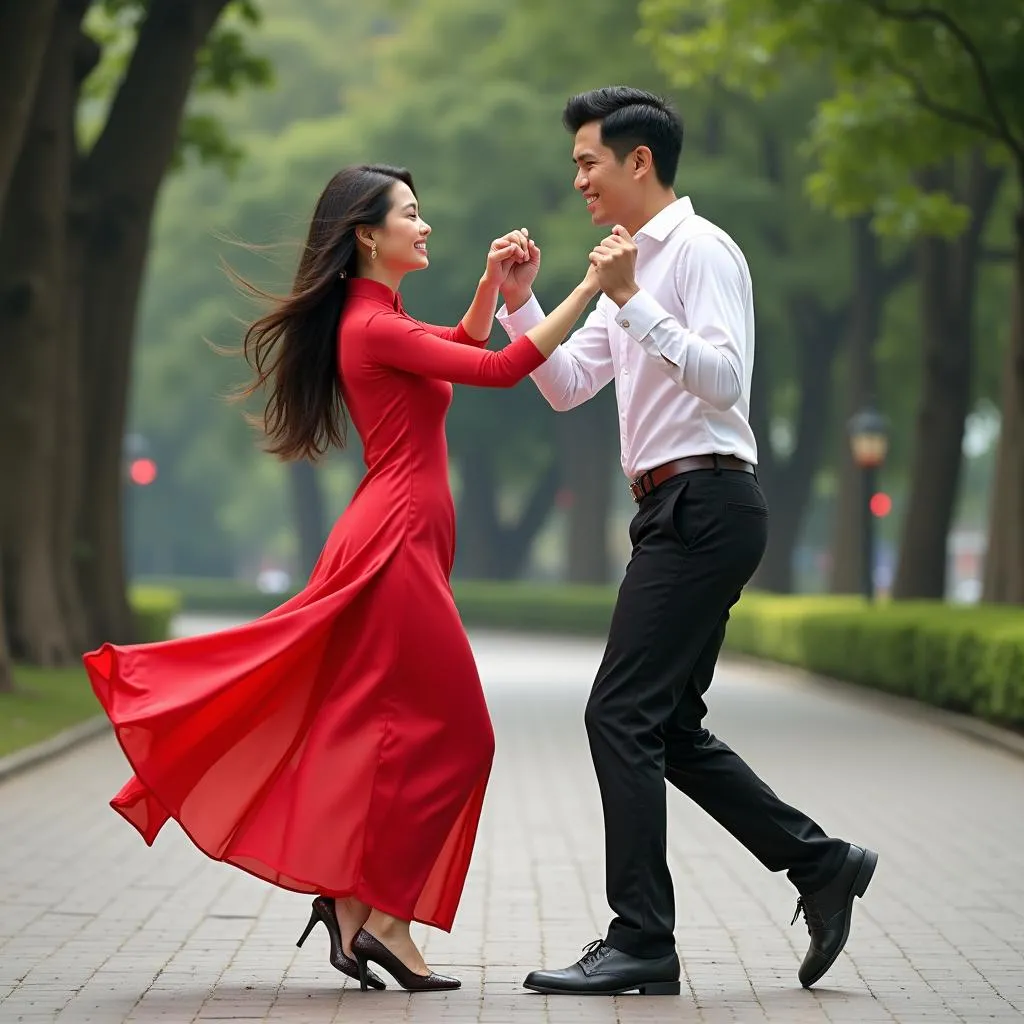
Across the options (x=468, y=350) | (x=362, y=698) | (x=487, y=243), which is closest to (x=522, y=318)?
(x=468, y=350)

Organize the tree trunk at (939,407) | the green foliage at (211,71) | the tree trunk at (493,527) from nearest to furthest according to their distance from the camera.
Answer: the green foliage at (211,71) → the tree trunk at (939,407) → the tree trunk at (493,527)

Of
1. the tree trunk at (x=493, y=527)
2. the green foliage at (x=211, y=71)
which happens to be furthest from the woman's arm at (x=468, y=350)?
the tree trunk at (x=493, y=527)

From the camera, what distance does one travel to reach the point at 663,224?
587cm

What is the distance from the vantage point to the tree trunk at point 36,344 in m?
18.4

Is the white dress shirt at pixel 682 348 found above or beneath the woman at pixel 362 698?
above

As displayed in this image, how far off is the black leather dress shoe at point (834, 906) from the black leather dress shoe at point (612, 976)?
413mm

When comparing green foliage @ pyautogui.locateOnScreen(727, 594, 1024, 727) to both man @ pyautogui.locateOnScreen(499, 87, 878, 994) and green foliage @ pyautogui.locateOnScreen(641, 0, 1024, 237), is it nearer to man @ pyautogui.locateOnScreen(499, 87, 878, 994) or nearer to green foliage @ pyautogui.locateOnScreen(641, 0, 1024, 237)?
green foliage @ pyautogui.locateOnScreen(641, 0, 1024, 237)

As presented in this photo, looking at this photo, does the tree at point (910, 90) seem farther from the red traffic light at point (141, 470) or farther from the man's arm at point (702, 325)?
the red traffic light at point (141, 470)

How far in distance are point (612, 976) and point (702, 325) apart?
164cm

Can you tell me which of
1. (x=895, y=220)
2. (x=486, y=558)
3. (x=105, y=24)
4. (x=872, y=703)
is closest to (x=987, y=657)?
(x=872, y=703)

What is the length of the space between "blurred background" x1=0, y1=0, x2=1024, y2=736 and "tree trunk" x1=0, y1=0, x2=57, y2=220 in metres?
0.02

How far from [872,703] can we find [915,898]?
13.0m

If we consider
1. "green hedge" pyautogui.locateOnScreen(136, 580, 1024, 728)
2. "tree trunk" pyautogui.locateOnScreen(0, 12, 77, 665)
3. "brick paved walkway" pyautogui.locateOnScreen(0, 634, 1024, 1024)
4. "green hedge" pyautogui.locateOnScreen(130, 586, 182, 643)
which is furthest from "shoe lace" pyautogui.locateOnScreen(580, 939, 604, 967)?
"green hedge" pyautogui.locateOnScreen(130, 586, 182, 643)

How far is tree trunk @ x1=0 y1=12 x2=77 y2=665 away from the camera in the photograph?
18406 mm
